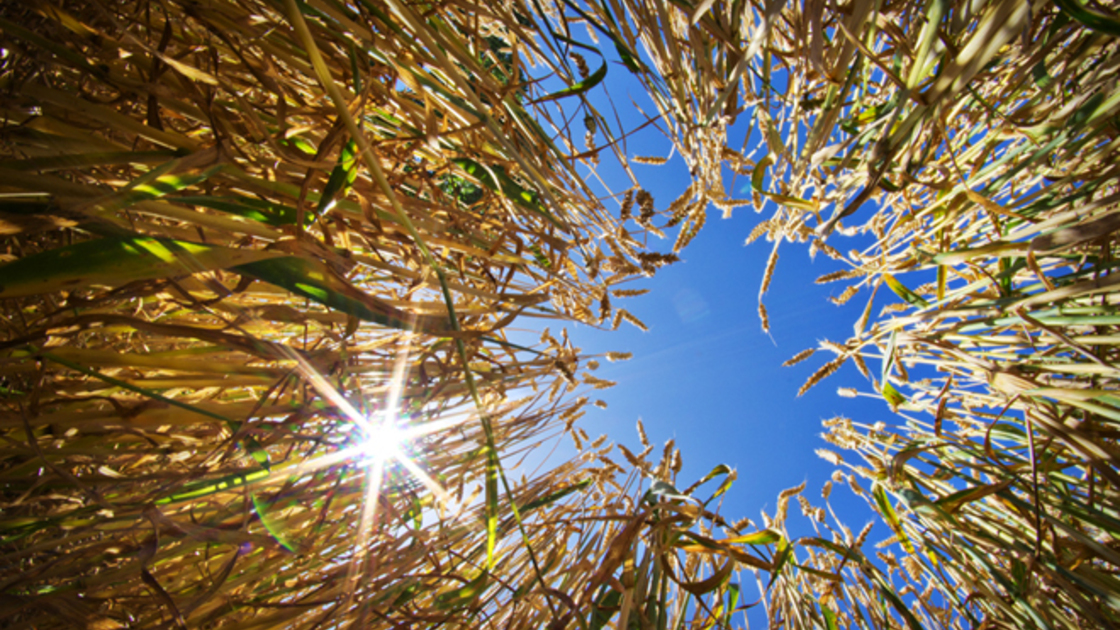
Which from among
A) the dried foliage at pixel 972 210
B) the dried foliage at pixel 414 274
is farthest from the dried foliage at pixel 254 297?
the dried foliage at pixel 972 210

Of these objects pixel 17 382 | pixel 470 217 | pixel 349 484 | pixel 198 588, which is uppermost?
pixel 470 217

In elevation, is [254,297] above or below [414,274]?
above

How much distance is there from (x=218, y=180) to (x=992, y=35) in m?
0.90

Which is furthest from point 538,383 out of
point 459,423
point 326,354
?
point 326,354

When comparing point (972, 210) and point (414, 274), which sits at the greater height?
point (972, 210)

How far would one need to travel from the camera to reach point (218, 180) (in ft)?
1.65

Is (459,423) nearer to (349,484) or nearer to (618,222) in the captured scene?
(349,484)

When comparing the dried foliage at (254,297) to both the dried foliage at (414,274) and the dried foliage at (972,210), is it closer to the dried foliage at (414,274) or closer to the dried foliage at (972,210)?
the dried foliage at (414,274)

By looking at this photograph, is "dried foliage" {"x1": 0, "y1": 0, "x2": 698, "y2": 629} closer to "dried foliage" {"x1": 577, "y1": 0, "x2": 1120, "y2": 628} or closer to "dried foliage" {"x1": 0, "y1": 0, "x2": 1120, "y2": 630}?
"dried foliage" {"x1": 0, "y1": 0, "x2": 1120, "y2": 630}

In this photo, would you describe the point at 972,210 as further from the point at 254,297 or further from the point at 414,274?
the point at 254,297

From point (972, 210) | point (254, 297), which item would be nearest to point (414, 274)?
point (254, 297)

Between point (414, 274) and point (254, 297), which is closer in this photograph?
point (414, 274)

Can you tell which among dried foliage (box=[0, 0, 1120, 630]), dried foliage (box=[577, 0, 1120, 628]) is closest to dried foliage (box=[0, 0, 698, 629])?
dried foliage (box=[0, 0, 1120, 630])

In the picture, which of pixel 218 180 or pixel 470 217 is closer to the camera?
pixel 218 180
